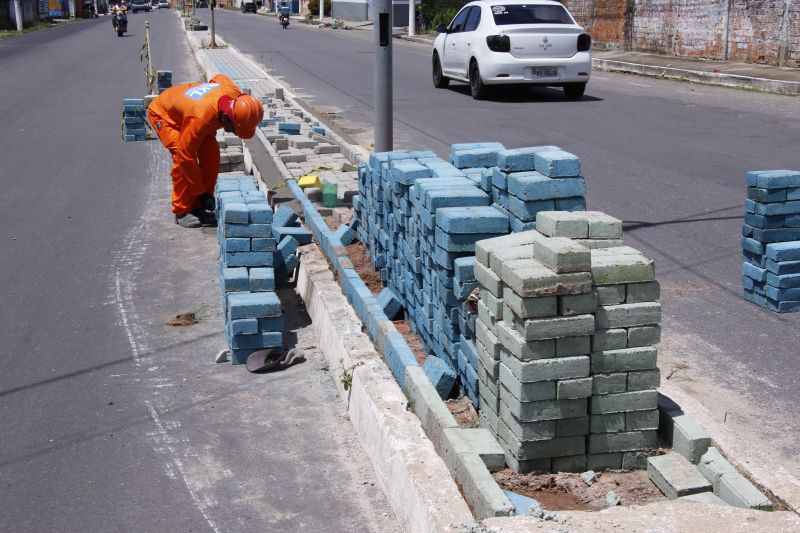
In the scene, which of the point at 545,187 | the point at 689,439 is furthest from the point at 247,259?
the point at 689,439

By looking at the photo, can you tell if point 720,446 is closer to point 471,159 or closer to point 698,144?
point 471,159

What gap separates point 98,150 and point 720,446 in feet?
37.0

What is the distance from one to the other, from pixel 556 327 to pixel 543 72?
542 inches

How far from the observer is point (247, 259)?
619 cm

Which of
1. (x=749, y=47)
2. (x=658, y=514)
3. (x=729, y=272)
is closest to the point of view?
(x=658, y=514)

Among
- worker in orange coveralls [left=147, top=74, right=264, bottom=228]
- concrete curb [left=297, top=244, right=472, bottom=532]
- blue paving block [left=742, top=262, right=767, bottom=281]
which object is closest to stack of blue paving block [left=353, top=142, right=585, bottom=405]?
concrete curb [left=297, top=244, right=472, bottom=532]

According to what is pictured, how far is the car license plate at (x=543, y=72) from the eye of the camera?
16953mm

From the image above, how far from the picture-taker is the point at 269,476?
439 centimetres

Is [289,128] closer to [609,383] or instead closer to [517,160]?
[517,160]

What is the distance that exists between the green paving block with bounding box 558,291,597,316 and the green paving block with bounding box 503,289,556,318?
0.03m

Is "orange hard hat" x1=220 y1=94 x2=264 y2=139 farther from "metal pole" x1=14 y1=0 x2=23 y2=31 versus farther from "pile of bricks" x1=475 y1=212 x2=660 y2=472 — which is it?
"metal pole" x1=14 y1=0 x2=23 y2=31

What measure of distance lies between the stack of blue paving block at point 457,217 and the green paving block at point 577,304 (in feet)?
2.52

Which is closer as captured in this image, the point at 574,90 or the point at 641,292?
the point at 641,292

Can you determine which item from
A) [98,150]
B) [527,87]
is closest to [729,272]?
[98,150]
